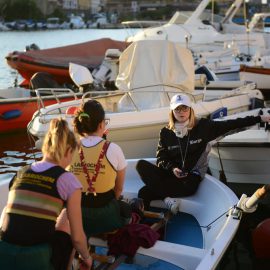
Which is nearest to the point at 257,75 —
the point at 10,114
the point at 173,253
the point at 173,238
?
the point at 10,114

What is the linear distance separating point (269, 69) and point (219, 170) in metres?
8.48

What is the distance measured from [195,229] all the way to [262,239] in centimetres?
64

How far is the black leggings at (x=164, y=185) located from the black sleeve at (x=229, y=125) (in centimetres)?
48

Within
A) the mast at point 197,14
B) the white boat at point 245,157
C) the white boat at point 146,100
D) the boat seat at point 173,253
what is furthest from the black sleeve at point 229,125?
the mast at point 197,14

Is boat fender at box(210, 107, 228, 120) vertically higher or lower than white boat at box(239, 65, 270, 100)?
higher

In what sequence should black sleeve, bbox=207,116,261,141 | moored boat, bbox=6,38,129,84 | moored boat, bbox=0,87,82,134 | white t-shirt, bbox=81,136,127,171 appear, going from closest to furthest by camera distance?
white t-shirt, bbox=81,136,127,171 → black sleeve, bbox=207,116,261,141 → moored boat, bbox=0,87,82,134 → moored boat, bbox=6,38,129,84

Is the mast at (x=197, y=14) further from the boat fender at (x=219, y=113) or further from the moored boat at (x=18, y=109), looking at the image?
the boat fender at (x=219, y=113)

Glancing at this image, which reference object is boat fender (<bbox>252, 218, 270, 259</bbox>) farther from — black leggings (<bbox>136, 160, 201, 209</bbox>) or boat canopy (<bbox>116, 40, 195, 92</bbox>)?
boat canopy (<bbox>116, 40, 195, 92</bbox>)

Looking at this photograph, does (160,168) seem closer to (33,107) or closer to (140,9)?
(33,107)

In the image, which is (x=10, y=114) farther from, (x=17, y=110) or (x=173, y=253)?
(x=173, y=253)

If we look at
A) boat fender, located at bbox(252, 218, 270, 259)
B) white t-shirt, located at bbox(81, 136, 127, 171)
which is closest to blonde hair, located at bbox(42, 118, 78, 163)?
white t-shirt, located at bbox(81, 136, 127, 171)

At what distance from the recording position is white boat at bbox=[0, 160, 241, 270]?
4.11 metres

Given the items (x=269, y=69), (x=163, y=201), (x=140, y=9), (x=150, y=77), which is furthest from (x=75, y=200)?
(x=140, y=9)

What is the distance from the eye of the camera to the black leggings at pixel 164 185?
5445mm
